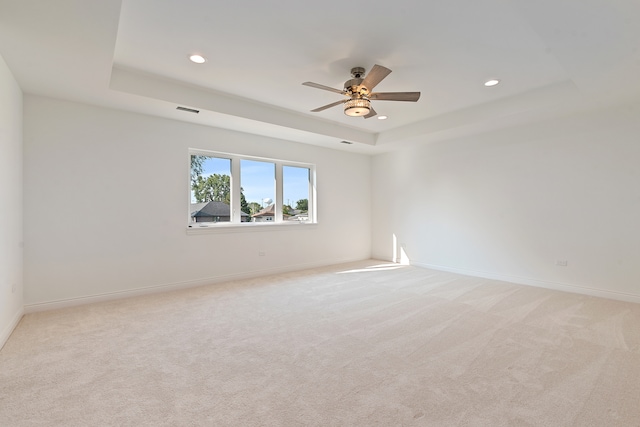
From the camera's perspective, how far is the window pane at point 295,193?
5668 mm

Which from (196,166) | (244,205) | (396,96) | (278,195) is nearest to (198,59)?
(196,166)

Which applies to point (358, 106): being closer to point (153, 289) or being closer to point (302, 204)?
point (302, 204)

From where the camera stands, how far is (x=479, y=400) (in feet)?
5.88

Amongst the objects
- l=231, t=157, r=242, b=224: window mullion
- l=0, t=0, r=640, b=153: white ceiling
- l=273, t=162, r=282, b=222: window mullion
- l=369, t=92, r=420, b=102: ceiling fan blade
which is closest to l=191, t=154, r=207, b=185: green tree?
l=231, t=157, r=242, b=224: window mullion

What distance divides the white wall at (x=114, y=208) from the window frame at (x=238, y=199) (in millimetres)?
106

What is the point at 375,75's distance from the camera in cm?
278

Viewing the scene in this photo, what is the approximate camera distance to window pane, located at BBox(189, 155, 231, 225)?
4.59m

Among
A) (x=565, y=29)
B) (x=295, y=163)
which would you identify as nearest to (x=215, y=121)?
(x=295, y=163)

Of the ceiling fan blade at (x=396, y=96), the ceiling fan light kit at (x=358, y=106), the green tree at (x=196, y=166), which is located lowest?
the green tree at (x=196, y=166)

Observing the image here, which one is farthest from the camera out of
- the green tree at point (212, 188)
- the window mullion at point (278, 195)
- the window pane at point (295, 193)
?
the window pane at point (295, 193)

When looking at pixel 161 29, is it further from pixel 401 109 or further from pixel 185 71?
pixel 401 109

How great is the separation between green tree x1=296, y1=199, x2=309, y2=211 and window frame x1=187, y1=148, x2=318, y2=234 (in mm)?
47

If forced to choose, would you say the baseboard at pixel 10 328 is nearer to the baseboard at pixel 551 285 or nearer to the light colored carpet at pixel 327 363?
the light colored carpet at pixel 327 363

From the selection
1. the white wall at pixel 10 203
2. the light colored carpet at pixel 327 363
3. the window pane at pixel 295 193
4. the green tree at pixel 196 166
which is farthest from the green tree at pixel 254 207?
the white wall at pixel 10 203
